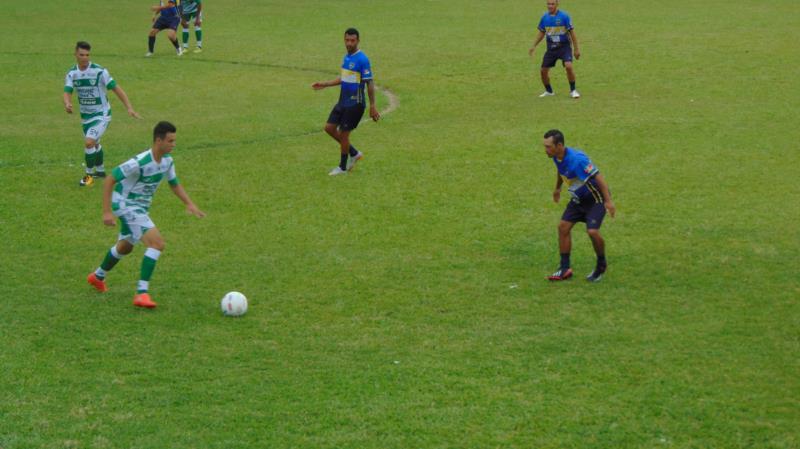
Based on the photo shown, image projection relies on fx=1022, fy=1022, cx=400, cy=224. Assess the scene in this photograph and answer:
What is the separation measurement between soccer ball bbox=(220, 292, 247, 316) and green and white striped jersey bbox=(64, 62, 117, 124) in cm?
725

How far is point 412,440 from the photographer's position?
360 inches

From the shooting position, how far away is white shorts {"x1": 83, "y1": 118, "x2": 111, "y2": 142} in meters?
18.0

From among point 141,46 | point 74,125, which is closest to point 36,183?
point 74,125

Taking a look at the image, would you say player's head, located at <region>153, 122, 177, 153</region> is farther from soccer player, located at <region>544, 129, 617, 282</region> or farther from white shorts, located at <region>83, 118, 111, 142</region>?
white shorts, located at <region>83, 118, 111, 142</region>

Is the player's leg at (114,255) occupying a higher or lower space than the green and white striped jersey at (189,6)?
lower

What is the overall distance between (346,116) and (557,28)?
322 inches

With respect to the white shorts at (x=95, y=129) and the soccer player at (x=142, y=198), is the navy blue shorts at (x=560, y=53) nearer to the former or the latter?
the white shorts at (x=95, y=129)

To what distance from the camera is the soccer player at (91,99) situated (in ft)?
59.0

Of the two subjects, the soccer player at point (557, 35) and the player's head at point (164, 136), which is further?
the soccer player at point (557, 35)

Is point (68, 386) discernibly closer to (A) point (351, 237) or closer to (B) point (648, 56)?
(A) point (351, 237)

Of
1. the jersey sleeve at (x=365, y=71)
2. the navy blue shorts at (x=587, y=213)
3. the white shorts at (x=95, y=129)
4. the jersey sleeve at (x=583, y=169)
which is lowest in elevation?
the white shorts at (x=95, y=129)

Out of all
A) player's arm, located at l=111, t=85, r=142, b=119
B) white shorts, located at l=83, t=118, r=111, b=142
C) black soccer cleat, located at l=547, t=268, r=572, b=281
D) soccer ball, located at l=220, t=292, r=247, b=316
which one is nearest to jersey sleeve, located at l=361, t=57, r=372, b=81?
player's arm, located at l=111, t=85, r=142, b=119

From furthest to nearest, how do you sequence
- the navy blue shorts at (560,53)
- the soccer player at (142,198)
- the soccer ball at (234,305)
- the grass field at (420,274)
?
the navy blue shorts at (560,53) → the soccer player at (142,198) → the soccer ball at (234,305) → the grass field at (420,274)

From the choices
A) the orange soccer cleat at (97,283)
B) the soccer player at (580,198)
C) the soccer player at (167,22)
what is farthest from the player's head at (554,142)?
the soccer player at (167,22)
